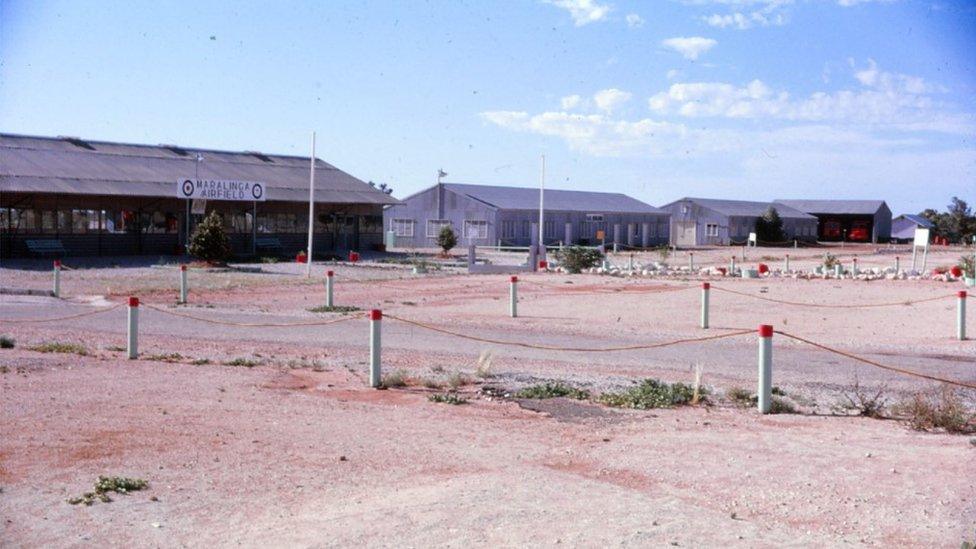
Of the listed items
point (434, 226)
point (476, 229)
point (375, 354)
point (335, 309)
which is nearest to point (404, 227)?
point (434, 226)

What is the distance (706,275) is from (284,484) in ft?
114

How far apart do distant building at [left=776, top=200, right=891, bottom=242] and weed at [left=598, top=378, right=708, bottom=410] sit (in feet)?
328

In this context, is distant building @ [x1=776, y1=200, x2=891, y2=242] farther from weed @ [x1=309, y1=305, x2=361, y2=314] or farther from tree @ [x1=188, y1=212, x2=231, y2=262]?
weed @ [x1=309, y1=305, x2=361, y2=314]

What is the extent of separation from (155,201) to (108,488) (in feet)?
137

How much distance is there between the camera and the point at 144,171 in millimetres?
48969

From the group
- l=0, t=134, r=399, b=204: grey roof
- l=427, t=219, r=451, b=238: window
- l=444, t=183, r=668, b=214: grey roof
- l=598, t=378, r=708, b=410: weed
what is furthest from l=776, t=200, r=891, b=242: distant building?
l=598, t=378, r=708, b=410: weed

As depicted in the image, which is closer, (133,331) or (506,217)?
(133,331)

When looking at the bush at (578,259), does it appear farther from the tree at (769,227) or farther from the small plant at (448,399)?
the tree at (769,227)

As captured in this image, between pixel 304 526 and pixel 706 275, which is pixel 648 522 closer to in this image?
pixel 304 526

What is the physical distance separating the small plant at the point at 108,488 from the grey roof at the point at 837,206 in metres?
106

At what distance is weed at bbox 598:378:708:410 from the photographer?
1163 cm

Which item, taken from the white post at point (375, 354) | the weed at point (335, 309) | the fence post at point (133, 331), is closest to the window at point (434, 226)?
the weed at point (335, 309)

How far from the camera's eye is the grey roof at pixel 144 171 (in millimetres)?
43812

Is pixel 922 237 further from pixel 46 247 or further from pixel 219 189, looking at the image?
→ pixel 46 247
